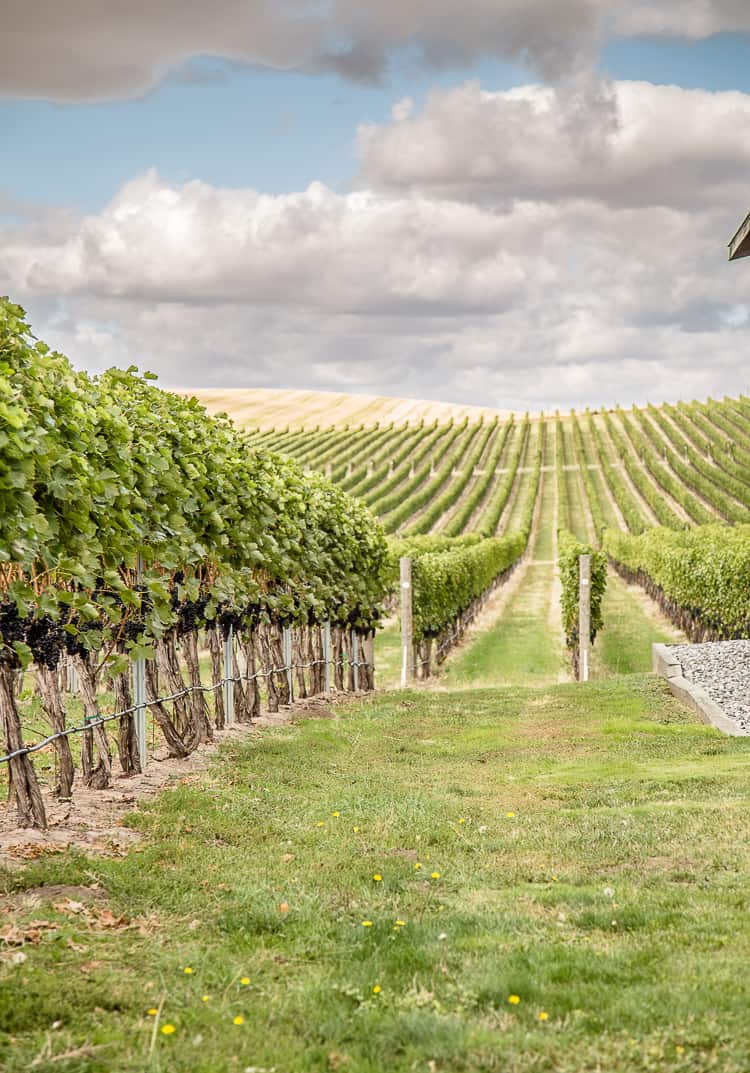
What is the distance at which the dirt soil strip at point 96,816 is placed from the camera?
6676mm

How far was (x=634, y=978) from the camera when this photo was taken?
14.5 feet

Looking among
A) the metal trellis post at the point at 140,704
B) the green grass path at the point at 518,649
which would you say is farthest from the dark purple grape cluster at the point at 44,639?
the green grass path at the point at 518,649

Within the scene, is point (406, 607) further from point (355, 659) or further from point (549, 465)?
point (549, 465)

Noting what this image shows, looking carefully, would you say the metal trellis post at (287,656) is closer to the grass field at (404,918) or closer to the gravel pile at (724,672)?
the grass field at (404,918)

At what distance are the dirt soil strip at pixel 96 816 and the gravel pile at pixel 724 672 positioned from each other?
22.4 ft

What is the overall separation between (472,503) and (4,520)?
6678 centimetres

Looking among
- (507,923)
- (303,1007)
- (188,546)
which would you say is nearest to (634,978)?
(507,923)

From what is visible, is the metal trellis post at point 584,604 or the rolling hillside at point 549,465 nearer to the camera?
the metal trellis post at point 584,604

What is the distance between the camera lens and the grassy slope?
3.83 metres

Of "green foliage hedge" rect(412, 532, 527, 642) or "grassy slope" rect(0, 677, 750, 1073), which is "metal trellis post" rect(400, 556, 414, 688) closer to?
"green foliage hedge" rect(412, 532, 527, 642)

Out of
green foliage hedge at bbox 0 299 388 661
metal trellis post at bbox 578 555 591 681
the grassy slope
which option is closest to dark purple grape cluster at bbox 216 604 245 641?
green foliage hedge at bbox 0 299 388 661

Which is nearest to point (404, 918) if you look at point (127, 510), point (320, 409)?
point (127, 510)

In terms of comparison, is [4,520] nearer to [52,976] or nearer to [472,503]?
[52,976]

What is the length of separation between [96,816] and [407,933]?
352cm
